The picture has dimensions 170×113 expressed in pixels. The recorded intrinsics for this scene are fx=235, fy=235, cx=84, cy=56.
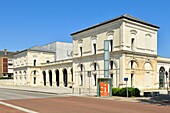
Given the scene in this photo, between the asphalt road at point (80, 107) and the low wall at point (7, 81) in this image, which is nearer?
the asphalt road at point (80, 107)

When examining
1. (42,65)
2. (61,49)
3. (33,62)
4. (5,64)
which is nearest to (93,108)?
(42,65)

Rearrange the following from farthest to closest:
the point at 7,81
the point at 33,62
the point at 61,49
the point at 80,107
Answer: the point at 7,81, the point at 61,49, the point at 33,62, the point at 80,107

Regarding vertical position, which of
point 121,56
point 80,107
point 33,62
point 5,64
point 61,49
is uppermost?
point 61,49

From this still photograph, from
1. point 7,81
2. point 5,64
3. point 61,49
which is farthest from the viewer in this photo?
point 5,64

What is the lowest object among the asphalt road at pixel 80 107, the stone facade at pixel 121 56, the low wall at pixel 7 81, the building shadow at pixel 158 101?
the low wall at pixel 7 81

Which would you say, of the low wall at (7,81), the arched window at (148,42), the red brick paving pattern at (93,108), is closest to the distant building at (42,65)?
the low wall at (7,81)

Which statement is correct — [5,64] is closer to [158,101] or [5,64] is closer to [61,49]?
[61,49]

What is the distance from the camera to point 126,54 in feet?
121

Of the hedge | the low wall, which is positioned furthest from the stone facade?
the low wall

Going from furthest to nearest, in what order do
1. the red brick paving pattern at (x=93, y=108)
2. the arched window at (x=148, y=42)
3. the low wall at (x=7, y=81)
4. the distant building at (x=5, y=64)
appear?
the distant building at (x=5, y=64) → the low wall at (x=7, y=81) → the arched window at (x=148, y=42) → the red brick paving pattern at (x=93, y=108)

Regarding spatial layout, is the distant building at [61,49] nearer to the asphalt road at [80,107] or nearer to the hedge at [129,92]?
the hedge at [129,92]

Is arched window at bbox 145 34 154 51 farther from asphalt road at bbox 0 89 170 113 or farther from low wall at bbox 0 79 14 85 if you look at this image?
low wall at bbox 0 79 14 85

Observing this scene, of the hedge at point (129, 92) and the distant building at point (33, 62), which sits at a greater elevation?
the distant building at point (33, 62)

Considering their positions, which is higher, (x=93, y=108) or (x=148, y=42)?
(x=148, y=42)
